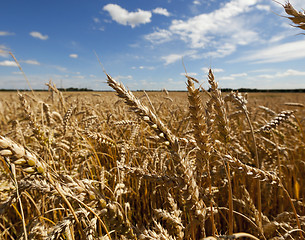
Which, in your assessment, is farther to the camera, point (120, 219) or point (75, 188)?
point (120, 219)

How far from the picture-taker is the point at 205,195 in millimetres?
901

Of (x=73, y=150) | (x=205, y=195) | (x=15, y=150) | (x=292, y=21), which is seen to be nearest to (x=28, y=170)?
(x=15, y=150)

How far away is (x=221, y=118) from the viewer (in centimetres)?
87

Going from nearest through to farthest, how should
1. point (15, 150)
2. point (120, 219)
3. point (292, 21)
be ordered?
point (15, 150) < point (292, 21) < point (120, 219)

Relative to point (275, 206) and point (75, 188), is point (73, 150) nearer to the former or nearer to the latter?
point (75, 188)

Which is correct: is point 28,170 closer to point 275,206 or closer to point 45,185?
point 45,185

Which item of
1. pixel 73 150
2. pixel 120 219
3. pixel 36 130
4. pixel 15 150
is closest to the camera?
pixel 15 150

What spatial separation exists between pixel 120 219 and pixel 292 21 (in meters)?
1.04

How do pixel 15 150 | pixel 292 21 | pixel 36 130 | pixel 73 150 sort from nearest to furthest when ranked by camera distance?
pixel 15 150 < pixel 292 21 < pixel 36 130 < pixel 73 150

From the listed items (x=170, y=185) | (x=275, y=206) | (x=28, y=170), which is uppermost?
(x=28, y=170)

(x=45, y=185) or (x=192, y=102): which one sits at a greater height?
(x=192, y=102)

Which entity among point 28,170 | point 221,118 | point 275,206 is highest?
point 221,118

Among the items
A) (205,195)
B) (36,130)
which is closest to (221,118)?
(205,195)

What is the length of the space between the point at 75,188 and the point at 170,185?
37cm
